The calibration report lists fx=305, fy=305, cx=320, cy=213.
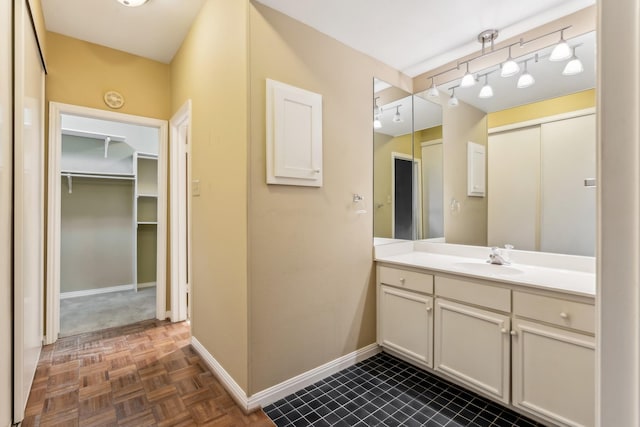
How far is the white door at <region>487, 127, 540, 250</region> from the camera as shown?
2.13m

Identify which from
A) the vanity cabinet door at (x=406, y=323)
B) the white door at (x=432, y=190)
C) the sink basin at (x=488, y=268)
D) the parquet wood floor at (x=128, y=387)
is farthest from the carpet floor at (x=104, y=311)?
the sink basin at (x=488, y=268)

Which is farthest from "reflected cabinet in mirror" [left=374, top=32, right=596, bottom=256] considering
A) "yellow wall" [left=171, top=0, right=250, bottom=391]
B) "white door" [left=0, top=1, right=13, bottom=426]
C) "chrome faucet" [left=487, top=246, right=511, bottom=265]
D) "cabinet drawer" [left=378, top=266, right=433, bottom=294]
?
"white door" [left=0, top=1, right=13, bottom=426]

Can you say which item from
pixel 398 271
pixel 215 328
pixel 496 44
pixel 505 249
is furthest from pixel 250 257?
pixel 496 44

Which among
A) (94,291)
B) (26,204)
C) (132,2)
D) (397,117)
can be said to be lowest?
(94,291)

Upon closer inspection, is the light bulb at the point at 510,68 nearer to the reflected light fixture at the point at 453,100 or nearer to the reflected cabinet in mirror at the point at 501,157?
the reflected cabinet in mirror at the point at 501,157

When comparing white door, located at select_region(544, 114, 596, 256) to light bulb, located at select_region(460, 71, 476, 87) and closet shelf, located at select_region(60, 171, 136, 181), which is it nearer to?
light bulb, located at select_region(460, 71, 476, 87)

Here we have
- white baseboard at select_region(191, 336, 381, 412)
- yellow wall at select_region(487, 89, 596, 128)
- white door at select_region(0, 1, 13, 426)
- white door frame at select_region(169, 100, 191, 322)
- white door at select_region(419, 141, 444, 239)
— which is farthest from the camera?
white door frame at select_region(169, 100, 191, 322)

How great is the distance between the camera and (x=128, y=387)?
2.01 metres

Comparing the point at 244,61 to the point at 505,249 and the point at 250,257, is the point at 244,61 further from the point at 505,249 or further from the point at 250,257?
the point at 505,249

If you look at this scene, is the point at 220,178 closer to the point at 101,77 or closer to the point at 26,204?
the point at 26,204

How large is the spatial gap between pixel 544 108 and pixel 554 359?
159 cm

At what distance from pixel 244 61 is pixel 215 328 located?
1.77 m

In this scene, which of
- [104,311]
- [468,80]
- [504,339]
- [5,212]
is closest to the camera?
[5,212]

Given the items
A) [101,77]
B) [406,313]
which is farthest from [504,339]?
[101,77]
